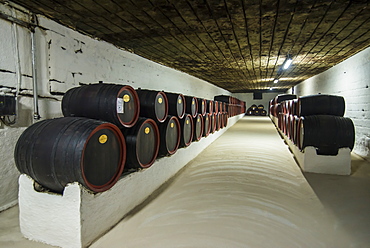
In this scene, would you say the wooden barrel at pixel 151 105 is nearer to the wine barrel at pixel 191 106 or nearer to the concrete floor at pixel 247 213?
the concrete floor at pixel 247 213

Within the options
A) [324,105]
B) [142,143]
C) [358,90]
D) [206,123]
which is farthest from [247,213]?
[358,90]

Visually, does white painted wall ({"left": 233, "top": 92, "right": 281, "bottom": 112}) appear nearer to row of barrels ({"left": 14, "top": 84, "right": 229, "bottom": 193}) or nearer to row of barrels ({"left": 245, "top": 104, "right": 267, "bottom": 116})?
row of barrels ({"left": 245, "top": 104, "right": 267, "bottom": 116})

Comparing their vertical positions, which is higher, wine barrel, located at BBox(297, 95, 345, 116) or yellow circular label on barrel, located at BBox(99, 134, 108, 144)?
wine barrel, located at BBox(297, 95, 345, 116)

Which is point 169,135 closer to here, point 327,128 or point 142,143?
point 142,143

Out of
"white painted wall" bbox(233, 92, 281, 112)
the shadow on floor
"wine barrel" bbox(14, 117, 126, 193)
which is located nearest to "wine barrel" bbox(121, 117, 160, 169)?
"wine barrel" bbox(14, 117, 126, 193)

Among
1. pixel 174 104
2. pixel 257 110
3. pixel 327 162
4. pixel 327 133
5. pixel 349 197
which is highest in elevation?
pixel 174 104

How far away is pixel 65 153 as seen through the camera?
155cm

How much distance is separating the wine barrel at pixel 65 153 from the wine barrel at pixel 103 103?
24 centimetres

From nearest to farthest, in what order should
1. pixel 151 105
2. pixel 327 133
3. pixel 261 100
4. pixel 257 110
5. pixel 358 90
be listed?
pixel 151 105 → pixel 327 133 → pixel 358 90 → pixel 257 110 → pixel 261 100

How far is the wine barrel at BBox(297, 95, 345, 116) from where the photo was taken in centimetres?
371

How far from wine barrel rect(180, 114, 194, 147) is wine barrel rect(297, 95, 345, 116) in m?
2.09

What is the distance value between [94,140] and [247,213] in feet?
5.15

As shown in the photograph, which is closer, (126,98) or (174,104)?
(126,98)

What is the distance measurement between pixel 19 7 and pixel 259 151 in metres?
4.67
